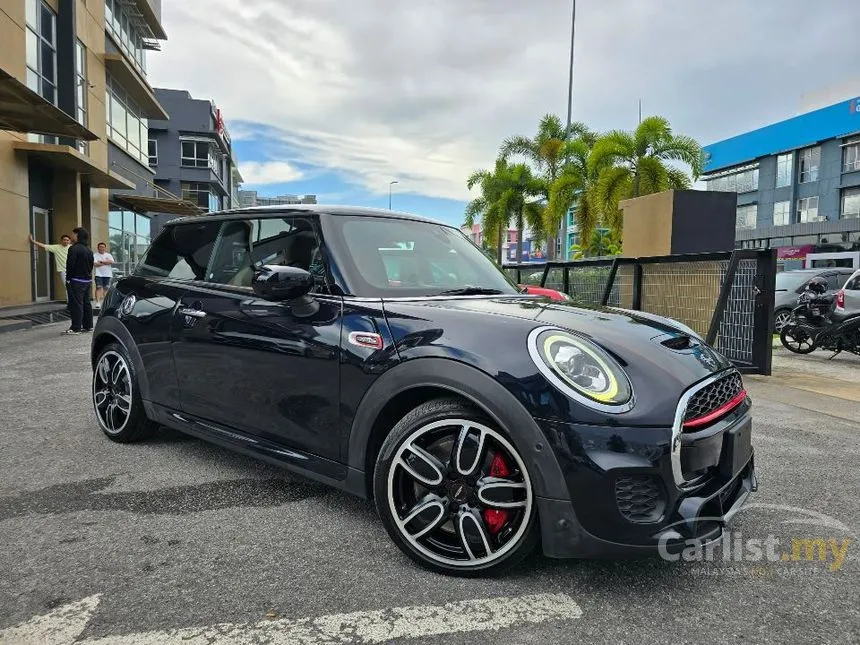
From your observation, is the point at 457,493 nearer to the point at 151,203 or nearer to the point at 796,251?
the point at 151,203

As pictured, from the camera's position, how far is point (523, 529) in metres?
2.21

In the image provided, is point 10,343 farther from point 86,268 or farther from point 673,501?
point 673,501

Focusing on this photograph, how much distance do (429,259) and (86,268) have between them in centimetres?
984

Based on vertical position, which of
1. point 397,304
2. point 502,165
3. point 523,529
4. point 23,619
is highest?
point 502,165

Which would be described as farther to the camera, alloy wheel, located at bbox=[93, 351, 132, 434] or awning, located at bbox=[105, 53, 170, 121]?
awning, located at bbox=[105, 53, 170, 121]

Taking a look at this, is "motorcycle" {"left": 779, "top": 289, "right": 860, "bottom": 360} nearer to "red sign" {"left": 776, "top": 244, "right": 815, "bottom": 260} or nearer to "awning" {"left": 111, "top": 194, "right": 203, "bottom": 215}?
"awning" {"left": 111, "top": 194, "right": 203, "bottom": 215}

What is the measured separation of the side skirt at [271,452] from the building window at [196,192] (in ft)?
160

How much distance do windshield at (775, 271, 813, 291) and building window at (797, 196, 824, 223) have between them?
1468 inches

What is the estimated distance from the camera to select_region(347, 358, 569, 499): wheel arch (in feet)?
6.95

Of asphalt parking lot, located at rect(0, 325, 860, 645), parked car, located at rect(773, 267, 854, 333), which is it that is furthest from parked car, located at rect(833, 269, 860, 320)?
asphalt parking lot, located at rect(0, 325, 860, 645)

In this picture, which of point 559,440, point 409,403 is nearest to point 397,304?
point 409,403

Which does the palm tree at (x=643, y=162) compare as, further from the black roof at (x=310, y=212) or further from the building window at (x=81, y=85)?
the black roof at (x=310, y=212)

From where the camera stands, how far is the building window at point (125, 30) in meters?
21.9

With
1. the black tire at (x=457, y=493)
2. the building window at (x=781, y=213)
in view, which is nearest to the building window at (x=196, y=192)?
the building window at (x=781, y=213)
